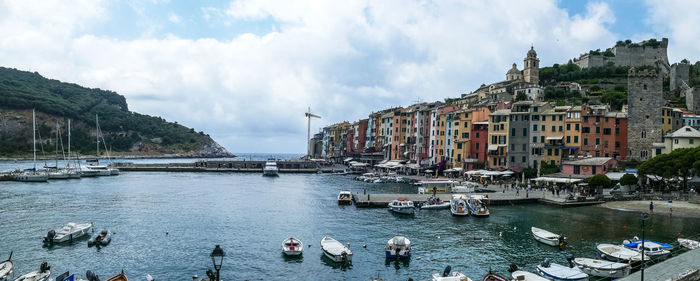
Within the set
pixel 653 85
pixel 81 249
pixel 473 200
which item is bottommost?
pixel 81 249

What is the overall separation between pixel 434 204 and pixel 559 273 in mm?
30146

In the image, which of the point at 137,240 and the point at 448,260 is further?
the point at 137,240

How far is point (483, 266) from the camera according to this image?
32688 mm

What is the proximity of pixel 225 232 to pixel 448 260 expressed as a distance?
70.5 ft

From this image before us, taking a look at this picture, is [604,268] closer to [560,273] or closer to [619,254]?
[560,273]

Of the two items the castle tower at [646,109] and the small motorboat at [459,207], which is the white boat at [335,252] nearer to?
the small motorboat at [459,207]

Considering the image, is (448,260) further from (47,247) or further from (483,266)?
(47,247)

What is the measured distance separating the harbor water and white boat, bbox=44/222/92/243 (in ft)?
3.71

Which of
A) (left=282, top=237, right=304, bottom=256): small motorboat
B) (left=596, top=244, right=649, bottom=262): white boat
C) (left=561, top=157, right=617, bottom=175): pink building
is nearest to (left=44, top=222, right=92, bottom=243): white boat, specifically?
(left=282, top=237, right=304, bottom=256): small motorboat

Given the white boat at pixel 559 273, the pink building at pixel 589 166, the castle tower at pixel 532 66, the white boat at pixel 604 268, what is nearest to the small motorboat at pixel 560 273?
the white boat at pixel 559 273

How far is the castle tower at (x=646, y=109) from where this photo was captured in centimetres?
7612

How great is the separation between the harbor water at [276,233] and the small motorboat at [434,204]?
1495 millimetres

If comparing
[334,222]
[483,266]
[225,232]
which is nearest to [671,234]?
[483,266]

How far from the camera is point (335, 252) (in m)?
33.7
